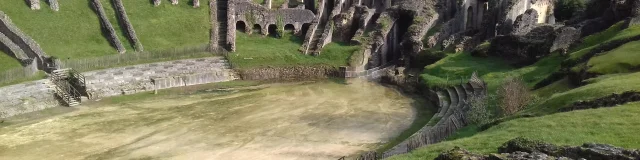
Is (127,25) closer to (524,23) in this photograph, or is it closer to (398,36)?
(398,36)

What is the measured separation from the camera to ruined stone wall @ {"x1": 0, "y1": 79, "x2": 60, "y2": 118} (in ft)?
117

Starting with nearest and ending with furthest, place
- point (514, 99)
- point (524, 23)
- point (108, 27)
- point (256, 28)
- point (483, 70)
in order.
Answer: point (514, 99)
point (483, 70)
point (108, 27)
point (524, 23)
point (256, 28)

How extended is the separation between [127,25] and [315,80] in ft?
54.4

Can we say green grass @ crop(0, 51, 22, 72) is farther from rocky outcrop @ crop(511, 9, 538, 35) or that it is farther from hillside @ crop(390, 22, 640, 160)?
rocky outcrop @ crop(511, 9, 538, 35)

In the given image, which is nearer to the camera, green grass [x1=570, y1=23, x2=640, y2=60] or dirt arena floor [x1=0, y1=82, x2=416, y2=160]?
dirt arena floor [x1=0, y1=82, x2=416, y2=160]

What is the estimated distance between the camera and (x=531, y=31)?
4719 cm

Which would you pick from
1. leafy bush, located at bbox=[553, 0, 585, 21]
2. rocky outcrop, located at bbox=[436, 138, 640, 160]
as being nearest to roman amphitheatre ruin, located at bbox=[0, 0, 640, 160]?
rocky outcrop, located at bbox=[436, 138, 640, 160]

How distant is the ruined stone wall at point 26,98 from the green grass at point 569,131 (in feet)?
86.5

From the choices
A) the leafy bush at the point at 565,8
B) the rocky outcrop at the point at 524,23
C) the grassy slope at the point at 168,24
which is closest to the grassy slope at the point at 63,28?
the grassy slope at the point at 168,24

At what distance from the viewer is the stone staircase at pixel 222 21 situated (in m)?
52.7

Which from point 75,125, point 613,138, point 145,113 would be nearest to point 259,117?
point 145,113

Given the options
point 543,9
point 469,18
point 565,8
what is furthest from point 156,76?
point 565,8

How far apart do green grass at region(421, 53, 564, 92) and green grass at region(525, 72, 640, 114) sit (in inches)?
361

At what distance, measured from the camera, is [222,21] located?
5578 centimetres
